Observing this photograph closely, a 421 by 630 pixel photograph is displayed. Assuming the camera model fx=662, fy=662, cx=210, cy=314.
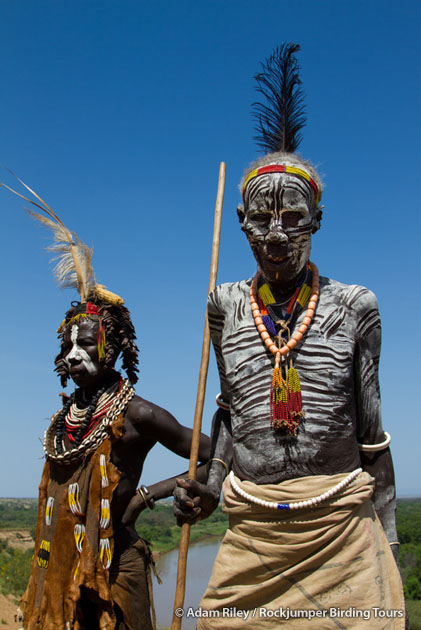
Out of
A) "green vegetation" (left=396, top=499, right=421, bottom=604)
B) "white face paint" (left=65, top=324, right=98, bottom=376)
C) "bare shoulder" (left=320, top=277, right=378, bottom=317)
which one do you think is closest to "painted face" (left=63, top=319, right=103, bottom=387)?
"white face paint" (left=65, top=324, right=98, bottom=376)

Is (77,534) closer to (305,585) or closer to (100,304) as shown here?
(100,304)

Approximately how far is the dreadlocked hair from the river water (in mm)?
10012

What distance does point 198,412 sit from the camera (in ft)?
10.5

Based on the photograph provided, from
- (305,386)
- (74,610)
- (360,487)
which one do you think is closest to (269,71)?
(305,386)

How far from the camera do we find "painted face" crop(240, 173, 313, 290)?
2.86 meters

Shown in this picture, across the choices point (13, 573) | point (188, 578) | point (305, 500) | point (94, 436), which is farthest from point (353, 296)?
point (188, 578)

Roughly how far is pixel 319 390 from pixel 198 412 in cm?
72

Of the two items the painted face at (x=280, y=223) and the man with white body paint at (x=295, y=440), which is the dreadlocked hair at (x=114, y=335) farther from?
the painted face at (x=280, y=223)

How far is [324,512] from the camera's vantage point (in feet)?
8.21

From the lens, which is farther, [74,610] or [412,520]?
[412,520]

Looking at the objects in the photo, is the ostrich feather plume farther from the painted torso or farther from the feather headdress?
the painted torso

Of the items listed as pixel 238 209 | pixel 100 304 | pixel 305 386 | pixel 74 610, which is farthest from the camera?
pixel 100 304

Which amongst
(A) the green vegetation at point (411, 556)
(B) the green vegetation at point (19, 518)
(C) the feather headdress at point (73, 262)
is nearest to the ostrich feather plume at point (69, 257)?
(C) the feather headdress at point (73, 262)

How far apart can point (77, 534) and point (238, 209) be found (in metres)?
2.44
